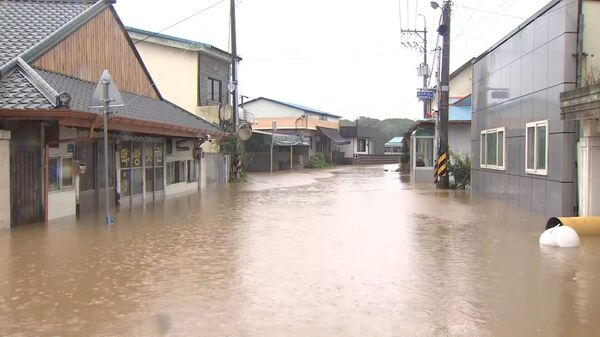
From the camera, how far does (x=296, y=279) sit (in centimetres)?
710

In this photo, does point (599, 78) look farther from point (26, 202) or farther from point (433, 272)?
point (26, 202)

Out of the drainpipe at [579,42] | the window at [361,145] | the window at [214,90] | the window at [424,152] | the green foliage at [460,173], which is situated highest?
the window at [214,90]

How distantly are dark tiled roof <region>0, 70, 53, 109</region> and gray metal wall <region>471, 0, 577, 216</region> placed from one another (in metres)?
10.8

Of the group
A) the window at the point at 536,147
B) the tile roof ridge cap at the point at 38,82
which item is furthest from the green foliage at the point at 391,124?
the tile roof ridge cap at the point at 38,82

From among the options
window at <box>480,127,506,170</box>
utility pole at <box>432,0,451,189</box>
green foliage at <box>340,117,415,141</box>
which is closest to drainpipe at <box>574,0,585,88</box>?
window at <box>480,127,506,170</box>

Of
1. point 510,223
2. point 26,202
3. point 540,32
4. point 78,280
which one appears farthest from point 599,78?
point 26,202

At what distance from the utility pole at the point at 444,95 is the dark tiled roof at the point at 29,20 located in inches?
553

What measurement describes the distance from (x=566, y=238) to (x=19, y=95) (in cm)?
1059

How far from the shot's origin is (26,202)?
11.8m

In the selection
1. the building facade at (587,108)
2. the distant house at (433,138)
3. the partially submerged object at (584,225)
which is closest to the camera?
the partially submerged object at (584,225)

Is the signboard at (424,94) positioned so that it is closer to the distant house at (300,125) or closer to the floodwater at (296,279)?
the floodwater at (296,279)

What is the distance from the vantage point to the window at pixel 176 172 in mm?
20672

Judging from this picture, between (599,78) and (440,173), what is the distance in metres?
12.5

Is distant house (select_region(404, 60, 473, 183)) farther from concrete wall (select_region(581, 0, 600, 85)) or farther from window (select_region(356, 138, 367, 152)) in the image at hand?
window (select_region(356, 138, 367, 152))
